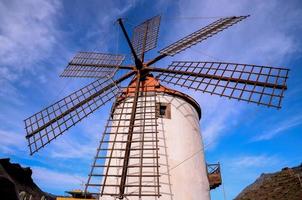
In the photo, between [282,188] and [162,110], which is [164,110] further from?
[282,188]

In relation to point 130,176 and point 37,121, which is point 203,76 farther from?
point 37,121

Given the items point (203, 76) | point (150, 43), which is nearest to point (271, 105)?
point (203, 76)

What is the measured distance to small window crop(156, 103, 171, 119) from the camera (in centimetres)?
865

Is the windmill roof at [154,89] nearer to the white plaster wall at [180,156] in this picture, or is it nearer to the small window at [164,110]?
the white plaster wall at [180,156]

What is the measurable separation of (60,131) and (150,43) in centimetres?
565

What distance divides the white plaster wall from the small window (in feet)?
0.40

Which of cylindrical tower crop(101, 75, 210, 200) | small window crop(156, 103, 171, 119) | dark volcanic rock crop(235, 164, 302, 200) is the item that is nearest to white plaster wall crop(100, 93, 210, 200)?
cylindrical tower crop(101, 75, 210, 200)

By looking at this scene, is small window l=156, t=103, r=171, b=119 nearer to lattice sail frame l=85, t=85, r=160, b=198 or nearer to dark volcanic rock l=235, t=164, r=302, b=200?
lattice sail frame l=85, t=85, r=160, b=198

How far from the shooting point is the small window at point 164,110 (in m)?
8.65

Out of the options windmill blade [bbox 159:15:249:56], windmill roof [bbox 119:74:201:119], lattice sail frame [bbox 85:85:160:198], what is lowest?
lattice sail frame [bbox 85:85:160:198]

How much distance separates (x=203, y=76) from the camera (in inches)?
375

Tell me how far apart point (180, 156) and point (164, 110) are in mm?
1743

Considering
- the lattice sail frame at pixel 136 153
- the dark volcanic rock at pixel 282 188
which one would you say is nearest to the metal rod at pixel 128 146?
the lattice sail frame at pixel 136 153

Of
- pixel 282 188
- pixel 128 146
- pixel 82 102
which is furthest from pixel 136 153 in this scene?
pixel 282 188
